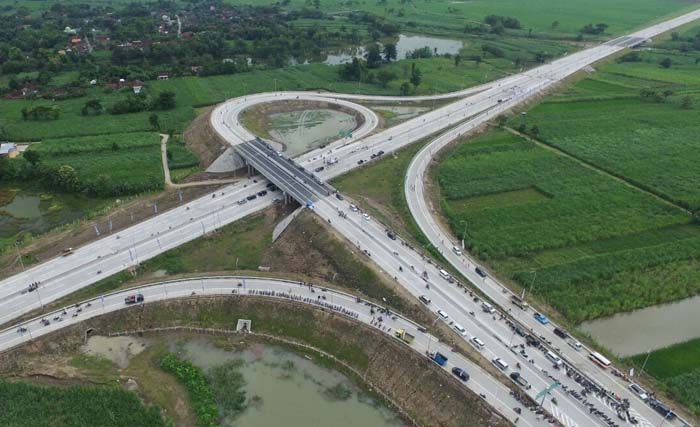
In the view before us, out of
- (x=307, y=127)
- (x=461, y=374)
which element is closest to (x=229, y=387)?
(x=461, y=374)

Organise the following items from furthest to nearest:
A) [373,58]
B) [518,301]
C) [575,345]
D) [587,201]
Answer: [373,58] → [587,201] → [518,301] → [575,345]

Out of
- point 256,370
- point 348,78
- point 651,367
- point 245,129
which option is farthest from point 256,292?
point 348,78

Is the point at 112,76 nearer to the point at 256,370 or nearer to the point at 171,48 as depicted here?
the point at 171,48

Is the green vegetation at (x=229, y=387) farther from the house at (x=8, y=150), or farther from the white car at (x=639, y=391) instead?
the house at (x=8, y=150)

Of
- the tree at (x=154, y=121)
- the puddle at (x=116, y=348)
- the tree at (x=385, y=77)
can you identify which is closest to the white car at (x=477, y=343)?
the puddle at (x=116, y=348)

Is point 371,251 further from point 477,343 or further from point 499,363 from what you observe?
point 499,363

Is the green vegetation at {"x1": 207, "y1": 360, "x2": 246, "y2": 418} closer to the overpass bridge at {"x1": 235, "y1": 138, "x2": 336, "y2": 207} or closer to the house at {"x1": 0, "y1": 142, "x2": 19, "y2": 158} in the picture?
the overpass bridge at {"x1": 235, "y1": 138, "x2": 336, "y2": 207}

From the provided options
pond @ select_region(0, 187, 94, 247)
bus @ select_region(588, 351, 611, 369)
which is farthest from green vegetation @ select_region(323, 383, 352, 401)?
pond @ select_region(0, 187, 94, 247)
